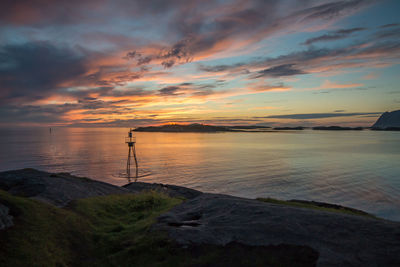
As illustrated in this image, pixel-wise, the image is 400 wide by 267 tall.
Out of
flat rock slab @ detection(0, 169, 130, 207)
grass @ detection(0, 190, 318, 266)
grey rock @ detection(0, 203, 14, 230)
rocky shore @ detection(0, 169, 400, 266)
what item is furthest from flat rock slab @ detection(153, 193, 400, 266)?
flat rock slab @ detection(0, 169, 130, 207)

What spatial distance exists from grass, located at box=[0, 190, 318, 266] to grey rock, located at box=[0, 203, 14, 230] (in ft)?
0.78

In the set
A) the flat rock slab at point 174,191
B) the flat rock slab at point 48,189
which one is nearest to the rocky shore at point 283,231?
the flat rock slab at point 48,189

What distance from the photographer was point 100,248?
11695mm

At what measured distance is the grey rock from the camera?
10.0 m

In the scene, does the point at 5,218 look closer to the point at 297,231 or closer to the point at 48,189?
the point at 297,231

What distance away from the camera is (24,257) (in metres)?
8.73

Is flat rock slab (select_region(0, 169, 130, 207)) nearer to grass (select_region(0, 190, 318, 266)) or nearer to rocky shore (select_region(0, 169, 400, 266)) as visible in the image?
grass (select_region(0, 190, 318, 266))

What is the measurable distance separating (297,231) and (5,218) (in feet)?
43.1

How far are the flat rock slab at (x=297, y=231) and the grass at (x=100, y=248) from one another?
0.53m

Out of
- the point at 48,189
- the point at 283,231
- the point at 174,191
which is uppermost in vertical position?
the point at 283,231

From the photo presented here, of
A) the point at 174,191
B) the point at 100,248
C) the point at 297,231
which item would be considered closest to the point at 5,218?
the point at 100,248

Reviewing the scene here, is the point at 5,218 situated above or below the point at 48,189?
above

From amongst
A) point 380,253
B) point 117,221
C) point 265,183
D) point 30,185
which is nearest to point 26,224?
point 117,221

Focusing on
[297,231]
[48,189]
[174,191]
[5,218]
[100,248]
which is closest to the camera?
[297,231]
